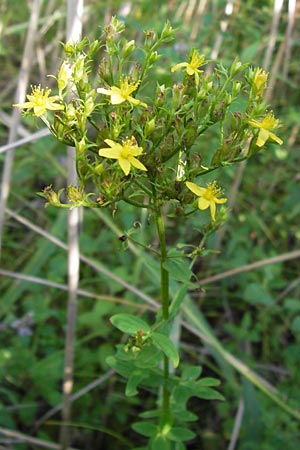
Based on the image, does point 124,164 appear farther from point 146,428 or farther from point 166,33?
point 146,428

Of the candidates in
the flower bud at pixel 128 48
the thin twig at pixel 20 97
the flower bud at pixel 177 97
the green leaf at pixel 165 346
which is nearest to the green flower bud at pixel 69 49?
the flower bud at pixel 128 48

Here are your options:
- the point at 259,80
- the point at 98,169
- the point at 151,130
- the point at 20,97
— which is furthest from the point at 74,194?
the point at 20,97

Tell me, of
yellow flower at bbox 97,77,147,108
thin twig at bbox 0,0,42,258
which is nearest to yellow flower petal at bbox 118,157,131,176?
yellow flower at bbox 97,77,147,108

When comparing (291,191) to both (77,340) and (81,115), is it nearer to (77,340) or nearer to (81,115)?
(77,340)

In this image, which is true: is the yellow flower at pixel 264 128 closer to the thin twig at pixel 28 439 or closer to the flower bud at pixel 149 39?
the flower bud at pixel 149 39

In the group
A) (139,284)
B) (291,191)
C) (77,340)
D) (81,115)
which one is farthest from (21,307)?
(81,115)
